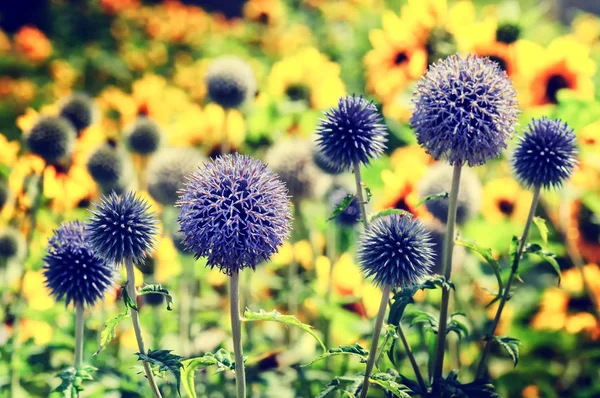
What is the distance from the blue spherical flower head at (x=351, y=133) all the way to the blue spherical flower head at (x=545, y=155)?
1.40ft

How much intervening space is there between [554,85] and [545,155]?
132cm

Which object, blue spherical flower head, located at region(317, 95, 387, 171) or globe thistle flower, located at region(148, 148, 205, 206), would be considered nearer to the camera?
blue spherical flower head, located at region(317, 95, 387, 171)

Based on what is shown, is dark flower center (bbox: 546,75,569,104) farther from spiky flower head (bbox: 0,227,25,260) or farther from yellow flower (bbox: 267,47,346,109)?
spiky flower head (bbox: 0,227,25,260)

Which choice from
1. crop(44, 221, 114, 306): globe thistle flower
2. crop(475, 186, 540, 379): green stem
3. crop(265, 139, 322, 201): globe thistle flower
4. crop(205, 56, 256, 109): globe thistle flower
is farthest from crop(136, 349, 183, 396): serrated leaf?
crop(205, 56, 256, 109): globe thistle flower

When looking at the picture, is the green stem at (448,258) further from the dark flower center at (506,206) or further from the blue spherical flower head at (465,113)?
the dark flower center at (506,206)

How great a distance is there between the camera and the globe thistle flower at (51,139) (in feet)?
8.29

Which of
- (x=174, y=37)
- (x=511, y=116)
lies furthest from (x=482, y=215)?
(x=174, y=37)

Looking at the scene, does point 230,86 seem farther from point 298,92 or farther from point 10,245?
point 10,245

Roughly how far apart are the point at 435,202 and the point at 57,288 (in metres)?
1.37

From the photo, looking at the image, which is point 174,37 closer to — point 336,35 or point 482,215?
point 336,35

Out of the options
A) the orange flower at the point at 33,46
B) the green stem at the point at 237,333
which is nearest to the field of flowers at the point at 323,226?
the green stem at the point at 237,333

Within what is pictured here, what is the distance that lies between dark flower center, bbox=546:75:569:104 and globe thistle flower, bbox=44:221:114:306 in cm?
220

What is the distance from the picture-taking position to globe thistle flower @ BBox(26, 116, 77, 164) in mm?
2527

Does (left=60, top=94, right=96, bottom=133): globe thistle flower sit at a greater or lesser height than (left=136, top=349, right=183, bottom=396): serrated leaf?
greater
